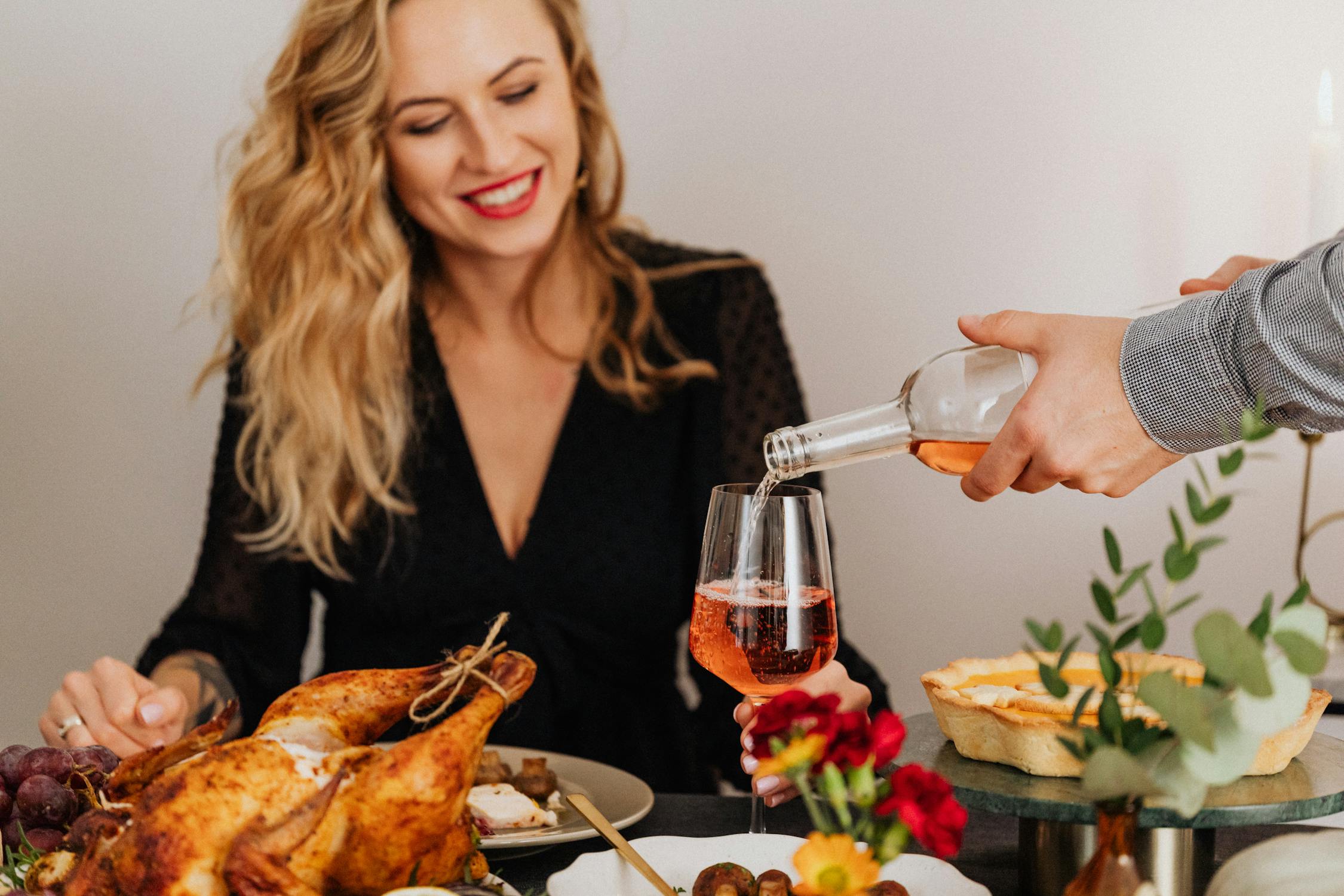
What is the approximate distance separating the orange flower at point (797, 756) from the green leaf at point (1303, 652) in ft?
0.60

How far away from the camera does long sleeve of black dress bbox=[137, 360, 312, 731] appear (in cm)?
180

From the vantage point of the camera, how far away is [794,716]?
548 mm

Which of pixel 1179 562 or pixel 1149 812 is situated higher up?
pixel 1179 562

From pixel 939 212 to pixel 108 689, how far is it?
1.55 metres

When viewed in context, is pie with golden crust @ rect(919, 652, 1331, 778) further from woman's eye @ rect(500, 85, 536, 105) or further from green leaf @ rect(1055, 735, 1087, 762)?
woman's eye @ rect(500, 85, 536, 105)

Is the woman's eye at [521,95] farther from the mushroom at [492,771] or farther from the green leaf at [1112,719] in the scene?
the green leaf at [1112,719]

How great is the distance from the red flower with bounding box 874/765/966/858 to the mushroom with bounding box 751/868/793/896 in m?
0.30

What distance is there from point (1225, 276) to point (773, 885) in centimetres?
75

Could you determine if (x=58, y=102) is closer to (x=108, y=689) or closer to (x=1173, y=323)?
(x=108, y=689)

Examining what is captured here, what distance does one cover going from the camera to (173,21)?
222 cm

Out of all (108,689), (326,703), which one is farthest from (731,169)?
(326,703)

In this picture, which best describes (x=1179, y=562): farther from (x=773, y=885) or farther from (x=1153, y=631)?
(x=773, y=885)

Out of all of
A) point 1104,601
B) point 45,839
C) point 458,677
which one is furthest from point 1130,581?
point 45,839

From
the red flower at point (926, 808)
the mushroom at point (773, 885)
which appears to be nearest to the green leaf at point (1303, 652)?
the red flower at point (926, 808)
